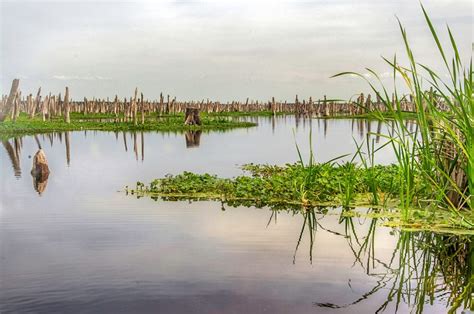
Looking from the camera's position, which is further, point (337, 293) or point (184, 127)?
point (184, 127)

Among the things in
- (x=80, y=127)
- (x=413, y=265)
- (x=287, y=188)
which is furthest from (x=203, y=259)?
(x=80, y=127)

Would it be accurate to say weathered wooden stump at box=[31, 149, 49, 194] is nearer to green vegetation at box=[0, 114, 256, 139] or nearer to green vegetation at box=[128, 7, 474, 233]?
green vegetation at box=[128, 7, 474, 233]

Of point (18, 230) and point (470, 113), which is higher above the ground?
point (470, 113)

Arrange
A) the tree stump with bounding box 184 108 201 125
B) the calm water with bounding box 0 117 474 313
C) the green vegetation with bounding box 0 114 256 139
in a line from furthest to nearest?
the tree stump with bounding box 184 108 201 125
the green vegetation with bounding box 0 114 256 139
the calm water with bounding box 0 117 474 313

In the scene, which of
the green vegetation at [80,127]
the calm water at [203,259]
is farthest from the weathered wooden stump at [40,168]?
the green vegetation at [80,127]

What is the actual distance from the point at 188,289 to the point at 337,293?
1597mm

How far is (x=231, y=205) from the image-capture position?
1320cm

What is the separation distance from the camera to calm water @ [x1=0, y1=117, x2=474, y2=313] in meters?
7.01

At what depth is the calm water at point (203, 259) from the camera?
701cm

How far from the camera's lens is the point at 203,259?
28.6 feet

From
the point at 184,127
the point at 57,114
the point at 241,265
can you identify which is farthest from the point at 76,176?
the point at 57,114

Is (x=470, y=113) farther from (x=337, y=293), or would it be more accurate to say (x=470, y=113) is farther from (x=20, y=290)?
(x=20, y=290)

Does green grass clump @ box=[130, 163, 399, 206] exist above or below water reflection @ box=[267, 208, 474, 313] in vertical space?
above

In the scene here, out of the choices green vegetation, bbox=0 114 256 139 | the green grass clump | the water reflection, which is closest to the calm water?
the water reflection
